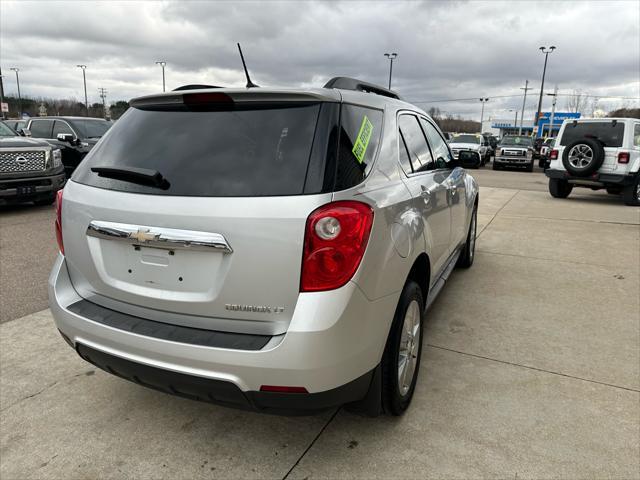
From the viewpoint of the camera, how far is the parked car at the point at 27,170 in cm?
777

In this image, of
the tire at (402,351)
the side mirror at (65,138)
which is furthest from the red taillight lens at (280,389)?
the side mirror at (65,138)

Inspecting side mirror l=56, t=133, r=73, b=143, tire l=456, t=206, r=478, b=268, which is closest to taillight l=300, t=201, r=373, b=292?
tire l=456, t=206, r=478, b=268

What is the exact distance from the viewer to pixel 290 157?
1.99m

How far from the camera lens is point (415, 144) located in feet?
10.4

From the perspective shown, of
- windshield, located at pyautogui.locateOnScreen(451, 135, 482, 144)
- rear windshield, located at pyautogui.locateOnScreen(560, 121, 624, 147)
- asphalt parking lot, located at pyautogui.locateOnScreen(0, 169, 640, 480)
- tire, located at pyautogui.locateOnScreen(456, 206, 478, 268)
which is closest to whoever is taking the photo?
asphalt parking lot, located at pyautogui.locateOnScreen(0, 169, 640, 480)

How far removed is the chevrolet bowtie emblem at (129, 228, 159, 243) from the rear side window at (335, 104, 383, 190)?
801 millimetres

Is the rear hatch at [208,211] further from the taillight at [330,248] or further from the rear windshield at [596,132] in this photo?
the rear windshield at [596,132]

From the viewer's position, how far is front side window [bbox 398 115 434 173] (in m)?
2.95

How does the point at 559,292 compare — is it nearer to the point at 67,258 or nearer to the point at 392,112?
the point at 392,112

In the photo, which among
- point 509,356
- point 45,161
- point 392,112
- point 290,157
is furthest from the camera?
point 45,161

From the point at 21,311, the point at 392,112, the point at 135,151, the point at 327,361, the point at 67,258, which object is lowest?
the point at 21,311

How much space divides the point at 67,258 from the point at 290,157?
1306 millimetres

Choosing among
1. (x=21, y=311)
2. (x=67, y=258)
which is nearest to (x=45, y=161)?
(x=21, y=311)

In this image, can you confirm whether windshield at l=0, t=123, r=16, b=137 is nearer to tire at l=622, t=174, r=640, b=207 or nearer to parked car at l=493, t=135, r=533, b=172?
tire at l=622, t=174, r=640, b=207
